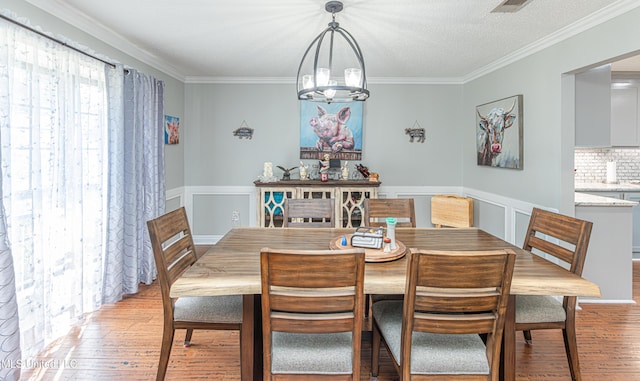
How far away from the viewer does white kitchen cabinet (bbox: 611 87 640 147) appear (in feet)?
14.5

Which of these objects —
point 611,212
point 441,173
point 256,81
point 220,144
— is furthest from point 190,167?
point 611,212

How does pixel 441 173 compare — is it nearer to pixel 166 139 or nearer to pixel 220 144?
pixel 220 144

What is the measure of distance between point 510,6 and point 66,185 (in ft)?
11.2

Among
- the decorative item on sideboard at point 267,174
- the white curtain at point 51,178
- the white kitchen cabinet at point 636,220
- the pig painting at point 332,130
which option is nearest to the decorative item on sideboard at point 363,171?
the pig painting at point 332,130

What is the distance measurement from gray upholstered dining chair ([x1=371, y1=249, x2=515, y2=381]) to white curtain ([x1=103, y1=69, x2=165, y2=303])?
8.56ft

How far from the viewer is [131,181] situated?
3121 mm

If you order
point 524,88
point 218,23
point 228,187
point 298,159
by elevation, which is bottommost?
point 228,187

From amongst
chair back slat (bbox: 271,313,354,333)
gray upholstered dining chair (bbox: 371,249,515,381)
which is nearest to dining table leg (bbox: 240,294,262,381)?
chair back slat (bbox: 271,313,354,333)

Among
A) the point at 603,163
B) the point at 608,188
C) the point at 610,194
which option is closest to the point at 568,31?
the point at 608,188

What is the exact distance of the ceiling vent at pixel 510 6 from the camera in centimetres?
235

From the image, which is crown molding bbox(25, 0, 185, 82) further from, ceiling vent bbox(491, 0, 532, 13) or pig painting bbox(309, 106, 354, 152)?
ceiling vent bbox(491, 0, 532, 13)

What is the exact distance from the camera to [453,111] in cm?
479

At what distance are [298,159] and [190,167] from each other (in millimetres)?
1520

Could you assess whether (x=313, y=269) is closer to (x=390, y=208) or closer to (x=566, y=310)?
(x=566, y=310)
